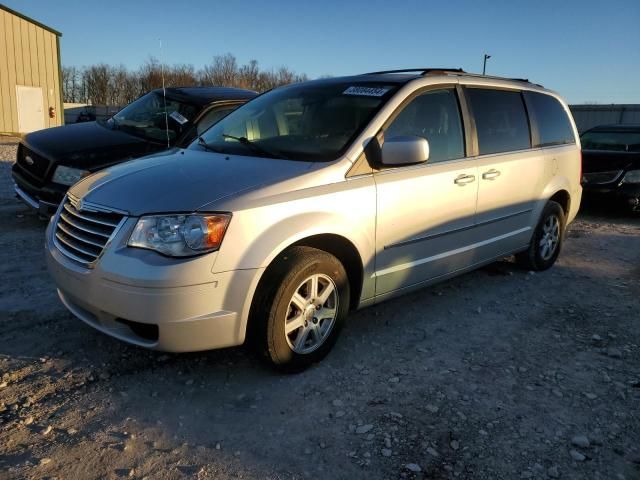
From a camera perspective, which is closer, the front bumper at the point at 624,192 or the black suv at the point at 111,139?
the black suv at the point at 111,139

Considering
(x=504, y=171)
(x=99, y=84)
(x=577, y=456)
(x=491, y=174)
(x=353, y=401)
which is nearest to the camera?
(x=577, y=456)

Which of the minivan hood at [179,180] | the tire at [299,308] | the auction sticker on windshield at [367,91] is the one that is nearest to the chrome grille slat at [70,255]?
the minivan hood at [179,180]

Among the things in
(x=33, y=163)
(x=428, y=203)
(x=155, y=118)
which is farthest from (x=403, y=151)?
(x=33, y=163)

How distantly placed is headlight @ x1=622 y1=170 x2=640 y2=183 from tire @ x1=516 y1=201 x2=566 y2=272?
3.87 metres

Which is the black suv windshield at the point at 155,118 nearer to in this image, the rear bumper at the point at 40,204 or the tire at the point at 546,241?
the rear bumper at the point at 40,204

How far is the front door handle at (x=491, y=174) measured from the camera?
4332mm

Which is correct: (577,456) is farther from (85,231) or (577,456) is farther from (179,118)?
(179,118)

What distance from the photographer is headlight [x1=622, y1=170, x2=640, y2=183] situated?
870 centimetres

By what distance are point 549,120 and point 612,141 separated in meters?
5.61

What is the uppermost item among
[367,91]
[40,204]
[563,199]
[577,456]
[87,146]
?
[367,91]

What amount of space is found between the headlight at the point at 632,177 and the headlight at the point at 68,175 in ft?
26.4

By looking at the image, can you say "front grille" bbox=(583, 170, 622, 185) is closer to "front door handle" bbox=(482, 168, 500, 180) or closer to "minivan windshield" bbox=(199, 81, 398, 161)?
"front door handle" bbox=(482, 168, 500, 180)

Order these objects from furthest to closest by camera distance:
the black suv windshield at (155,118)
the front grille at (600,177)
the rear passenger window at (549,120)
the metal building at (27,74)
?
the metal building at (27,74), the front grille at (600,177), the black suv windshield at (155,118), the rear passenger window at (549,120)

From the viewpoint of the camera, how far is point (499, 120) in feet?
15.4
